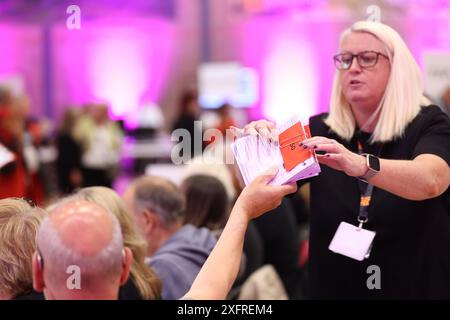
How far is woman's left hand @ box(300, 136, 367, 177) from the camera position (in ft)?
7.09

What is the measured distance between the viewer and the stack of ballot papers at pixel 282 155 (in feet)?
6.78

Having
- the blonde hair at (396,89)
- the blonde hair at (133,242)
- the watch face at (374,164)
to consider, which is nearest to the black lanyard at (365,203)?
the blonde hair at (396,89)

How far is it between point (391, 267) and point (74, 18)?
6.02ft

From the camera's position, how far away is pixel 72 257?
1652 millimetres

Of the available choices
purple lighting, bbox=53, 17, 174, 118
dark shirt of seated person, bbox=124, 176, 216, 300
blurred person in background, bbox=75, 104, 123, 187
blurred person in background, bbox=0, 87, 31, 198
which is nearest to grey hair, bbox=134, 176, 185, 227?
dark shirt of seated person, bbox=124, 176, 216, 300

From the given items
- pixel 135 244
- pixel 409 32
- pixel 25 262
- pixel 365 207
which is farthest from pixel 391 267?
pixel 409 32

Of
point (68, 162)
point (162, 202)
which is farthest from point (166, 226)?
point (68, 162)

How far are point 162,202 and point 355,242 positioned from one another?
1.18 m

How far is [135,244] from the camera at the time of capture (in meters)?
3.00

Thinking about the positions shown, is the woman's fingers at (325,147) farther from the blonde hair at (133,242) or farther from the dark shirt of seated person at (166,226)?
the dark shirt of seated person at (166,226)

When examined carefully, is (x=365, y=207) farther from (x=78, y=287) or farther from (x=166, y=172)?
(x=166, y=172)

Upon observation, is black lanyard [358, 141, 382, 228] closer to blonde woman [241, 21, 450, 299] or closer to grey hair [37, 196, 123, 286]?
blonde woman [241, 21, 450, 299]

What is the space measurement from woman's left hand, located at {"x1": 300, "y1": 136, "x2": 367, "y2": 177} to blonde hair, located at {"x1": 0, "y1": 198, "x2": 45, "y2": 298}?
92 centimetres

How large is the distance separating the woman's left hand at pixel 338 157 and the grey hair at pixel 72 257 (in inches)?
27.8
